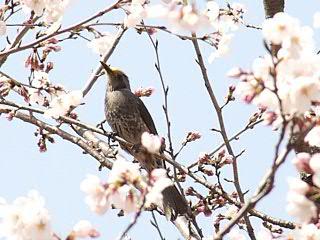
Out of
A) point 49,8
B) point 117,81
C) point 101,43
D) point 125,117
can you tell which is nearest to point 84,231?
point 49,8

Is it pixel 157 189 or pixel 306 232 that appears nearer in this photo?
pixel 157 189

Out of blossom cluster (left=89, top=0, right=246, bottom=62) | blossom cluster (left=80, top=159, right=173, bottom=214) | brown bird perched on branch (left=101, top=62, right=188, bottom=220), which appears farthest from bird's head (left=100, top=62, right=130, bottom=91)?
blossom cluster (left=80, top=159, right=173, bottom=214)

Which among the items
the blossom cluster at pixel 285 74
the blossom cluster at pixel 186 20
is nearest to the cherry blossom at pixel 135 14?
the blossom cluster at pixel 186 20

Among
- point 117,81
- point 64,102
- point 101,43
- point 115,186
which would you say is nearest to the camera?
point 115,186

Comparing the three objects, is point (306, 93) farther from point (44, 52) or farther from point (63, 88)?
point (44, 52)

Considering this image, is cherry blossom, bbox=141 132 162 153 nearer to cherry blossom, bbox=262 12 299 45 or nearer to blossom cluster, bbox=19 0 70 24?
cherry blossom, bbox=262 12 299 45

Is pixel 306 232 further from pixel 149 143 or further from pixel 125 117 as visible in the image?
pixel 125 117

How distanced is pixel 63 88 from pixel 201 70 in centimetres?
87

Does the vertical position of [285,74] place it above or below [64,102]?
below

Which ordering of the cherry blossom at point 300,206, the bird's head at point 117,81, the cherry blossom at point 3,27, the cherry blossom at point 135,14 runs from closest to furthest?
the cherry blossom at point 300,206
the cherry blossom at point 135,14
the cherry blossom at point 3,27
the bird's head at point 117,81

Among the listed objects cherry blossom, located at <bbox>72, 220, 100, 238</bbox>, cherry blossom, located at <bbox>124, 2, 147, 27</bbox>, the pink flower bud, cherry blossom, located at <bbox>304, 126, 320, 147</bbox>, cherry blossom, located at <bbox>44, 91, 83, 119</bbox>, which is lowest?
cherry blossom, located at <bbox>72, 220, 100, 238</bbox>

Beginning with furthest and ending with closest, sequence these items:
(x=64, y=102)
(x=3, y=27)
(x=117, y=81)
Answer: (x=117, y=81) < (x=3, y=27) < (x=64, y=102)

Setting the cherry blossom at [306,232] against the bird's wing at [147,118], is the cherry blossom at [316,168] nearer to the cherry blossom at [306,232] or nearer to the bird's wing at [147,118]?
the cherry blossom at [306,232]

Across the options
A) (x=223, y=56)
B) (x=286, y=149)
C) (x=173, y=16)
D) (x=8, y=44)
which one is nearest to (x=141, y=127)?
(x=8, y=44)
